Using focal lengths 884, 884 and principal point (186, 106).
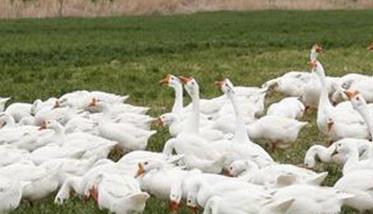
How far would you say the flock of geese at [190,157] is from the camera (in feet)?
25.8

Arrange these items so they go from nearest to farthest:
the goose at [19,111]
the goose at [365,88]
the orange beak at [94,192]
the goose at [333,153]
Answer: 1. the orange beak at [94,192]
2. the goose at [333,153]
3. the goose at [19,111]
4. the goose at [365,88]

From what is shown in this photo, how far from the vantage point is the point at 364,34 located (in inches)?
1340

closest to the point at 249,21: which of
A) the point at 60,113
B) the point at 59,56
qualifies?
the point at 59,56

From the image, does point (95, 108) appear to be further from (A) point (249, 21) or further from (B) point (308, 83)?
(A) point (249, 21)

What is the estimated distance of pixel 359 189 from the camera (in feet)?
26.2

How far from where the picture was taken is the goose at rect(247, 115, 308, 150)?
37.9 feet

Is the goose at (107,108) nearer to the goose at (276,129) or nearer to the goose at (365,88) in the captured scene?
the goose at (276,129)

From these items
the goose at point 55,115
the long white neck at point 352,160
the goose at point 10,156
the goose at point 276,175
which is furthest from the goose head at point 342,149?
the goose at point 55,115

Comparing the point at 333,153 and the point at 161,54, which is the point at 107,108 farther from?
the point at 161,54

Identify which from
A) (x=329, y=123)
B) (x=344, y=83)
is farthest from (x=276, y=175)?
(x=344, y=83)

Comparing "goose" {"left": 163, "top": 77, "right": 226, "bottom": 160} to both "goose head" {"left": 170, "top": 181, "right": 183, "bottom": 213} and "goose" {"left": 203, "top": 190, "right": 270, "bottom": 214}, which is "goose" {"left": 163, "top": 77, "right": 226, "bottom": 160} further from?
"goose" {"left": 203, "top": 190, "right": 270, "bottom": 214}

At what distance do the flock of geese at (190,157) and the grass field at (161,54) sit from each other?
324mm

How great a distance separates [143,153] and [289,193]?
231cm

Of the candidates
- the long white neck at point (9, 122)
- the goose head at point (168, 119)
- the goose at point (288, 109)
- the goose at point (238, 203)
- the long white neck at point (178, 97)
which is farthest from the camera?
the goose at point (288, 109)
